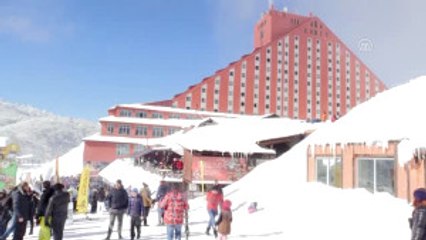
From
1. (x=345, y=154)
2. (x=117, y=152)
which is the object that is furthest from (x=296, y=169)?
(x=117, y=152)

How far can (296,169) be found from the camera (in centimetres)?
2564

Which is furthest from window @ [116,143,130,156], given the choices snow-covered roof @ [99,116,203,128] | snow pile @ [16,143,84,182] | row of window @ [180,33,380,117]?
row of window @ [180,33,380,117]

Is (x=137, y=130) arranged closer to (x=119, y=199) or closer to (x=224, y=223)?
(x=119, y=199)

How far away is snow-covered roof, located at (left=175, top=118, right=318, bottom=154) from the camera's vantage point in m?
31.9

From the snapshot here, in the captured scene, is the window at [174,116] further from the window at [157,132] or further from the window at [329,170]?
the window at [329,170]

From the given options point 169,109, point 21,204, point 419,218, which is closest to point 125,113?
point 169,109

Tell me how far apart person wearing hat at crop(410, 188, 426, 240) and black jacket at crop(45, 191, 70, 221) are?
7008 mm

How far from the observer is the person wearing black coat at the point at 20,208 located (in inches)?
451

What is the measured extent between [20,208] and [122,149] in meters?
59.2

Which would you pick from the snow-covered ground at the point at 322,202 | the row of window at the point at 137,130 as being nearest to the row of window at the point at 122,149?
the row of window at the point at 137,130

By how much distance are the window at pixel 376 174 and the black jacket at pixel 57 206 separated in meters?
12.8

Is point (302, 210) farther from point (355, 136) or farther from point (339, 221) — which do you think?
point (355, 136)

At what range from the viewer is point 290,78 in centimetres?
9644

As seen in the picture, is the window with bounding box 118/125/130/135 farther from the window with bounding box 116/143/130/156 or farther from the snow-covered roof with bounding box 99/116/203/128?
the window with bounding box 116/143/130/156
